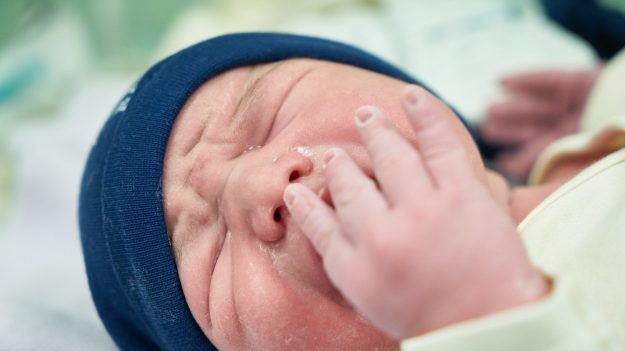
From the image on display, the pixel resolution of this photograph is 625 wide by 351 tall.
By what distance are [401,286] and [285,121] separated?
0.33 metres

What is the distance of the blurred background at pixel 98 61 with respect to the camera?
1317 millimetres

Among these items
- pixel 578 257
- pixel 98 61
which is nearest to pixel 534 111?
pixel 578 257

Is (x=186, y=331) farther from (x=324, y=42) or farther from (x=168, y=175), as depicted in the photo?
(x=324, y=42)

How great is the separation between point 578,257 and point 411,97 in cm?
30

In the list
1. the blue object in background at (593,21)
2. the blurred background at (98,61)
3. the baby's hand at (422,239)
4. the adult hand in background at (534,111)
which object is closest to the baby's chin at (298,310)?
the baby's hand at (422,239)

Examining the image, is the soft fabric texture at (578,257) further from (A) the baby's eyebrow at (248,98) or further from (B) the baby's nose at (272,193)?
(A) the baby's eyebrow at (248,98)

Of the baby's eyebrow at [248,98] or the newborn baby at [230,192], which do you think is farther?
the baby's eyebrow at [248,98]

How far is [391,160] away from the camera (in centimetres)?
59

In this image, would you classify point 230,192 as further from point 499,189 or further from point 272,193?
point 499,189

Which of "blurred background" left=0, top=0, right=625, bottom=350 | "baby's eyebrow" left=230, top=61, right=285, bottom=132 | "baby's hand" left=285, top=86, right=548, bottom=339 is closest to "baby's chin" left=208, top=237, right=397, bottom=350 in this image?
"baby's hand" left=285, top=86, right=548, bottom=339

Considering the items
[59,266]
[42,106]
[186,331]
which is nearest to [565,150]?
[186,331]

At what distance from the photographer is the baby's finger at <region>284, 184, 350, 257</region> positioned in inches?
23.5

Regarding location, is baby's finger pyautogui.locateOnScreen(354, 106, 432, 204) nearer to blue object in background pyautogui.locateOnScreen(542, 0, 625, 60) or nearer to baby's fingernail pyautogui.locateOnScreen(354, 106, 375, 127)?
baby's fingernail pyautogui.locateOnScreen(354, 106, 375, 127)

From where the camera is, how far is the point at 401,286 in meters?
0.55
